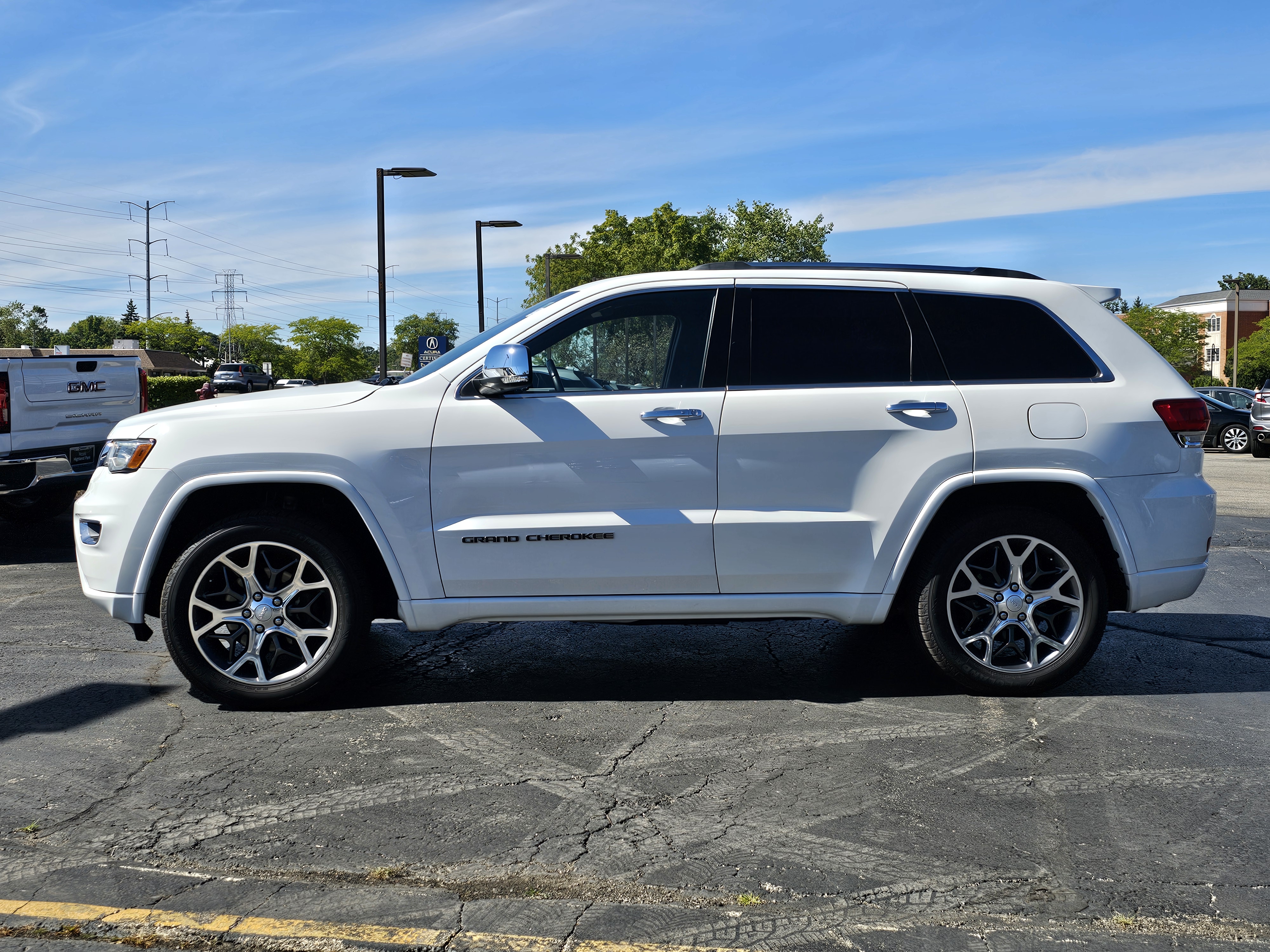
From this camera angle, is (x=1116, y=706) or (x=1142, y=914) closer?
(x=1142, y=914)

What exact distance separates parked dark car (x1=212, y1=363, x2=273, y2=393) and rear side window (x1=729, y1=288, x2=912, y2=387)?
5216cm

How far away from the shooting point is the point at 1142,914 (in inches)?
114

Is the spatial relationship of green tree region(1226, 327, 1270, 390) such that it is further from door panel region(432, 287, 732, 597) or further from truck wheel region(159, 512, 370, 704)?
truck wheel region(159, 512, 370, 704)

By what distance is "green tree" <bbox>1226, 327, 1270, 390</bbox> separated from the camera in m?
94.8

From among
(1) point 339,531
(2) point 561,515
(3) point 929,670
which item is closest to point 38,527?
(1) point 339,531

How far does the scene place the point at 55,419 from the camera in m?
9.40

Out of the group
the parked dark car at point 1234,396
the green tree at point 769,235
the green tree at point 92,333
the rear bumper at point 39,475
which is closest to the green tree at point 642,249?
the green tree at point 769,235

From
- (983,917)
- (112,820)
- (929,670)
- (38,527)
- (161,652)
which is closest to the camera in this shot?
(983,917)

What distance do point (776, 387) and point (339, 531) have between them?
206 cm

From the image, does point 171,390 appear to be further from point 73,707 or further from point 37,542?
point 73,707

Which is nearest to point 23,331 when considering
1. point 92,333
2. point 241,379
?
point 92,333

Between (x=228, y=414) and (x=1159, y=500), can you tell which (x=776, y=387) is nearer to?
(x=1159, y=500)

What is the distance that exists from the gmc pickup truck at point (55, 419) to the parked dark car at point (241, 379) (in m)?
45.2

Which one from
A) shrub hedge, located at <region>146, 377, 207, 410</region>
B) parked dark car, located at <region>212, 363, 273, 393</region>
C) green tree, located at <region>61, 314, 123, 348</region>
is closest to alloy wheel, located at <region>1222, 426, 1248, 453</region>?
shrub hedge, located at <region>146, 377, 207, 410</region>
